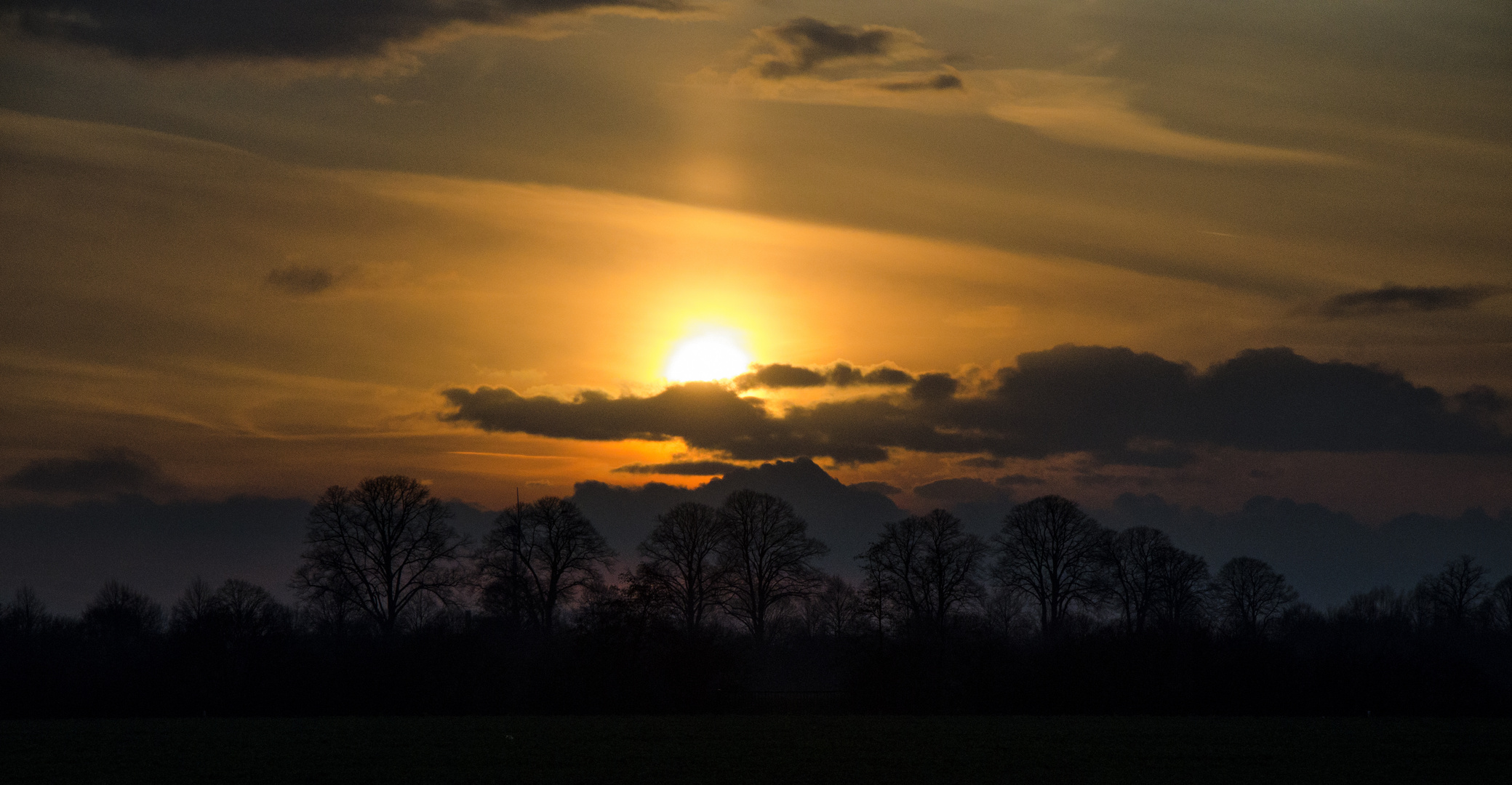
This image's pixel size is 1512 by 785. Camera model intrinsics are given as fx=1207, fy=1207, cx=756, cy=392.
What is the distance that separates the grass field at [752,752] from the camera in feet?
123

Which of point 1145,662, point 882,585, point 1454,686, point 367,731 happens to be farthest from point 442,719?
point 1454,686

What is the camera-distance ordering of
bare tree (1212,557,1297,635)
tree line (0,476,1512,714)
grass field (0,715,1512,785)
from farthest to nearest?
bare tree (1212,557,1297,635)
tree line (0,476,1512,714)
grass field (0,715,1512,785)

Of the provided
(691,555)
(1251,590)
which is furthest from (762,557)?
(1251,590)

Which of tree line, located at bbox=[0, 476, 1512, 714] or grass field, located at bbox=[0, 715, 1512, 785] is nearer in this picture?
grass field, located at bbox=[0, 715, 1512, 785]

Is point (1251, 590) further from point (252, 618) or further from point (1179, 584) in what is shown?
point (252, 618)

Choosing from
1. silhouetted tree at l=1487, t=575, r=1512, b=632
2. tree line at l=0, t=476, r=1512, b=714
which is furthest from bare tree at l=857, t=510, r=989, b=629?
silhouetted tree at l=1487, t=575, r=1512, b=632

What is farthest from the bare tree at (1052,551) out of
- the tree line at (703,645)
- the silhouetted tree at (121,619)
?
the silhouetted tree at (121,619)

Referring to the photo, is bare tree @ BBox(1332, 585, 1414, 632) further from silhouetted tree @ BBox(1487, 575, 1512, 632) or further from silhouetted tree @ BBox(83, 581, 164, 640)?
silhouetted tree @ BBox(83, 581, 164, 640)

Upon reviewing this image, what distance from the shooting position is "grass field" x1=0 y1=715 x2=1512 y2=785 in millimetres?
37594

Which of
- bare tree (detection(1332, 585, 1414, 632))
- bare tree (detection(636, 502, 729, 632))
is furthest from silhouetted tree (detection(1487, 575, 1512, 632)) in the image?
bare tree (detection(636, 502, 729, 632))

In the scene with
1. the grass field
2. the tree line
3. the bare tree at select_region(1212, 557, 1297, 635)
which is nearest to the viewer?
the grass field

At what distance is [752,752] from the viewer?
45.0 metres

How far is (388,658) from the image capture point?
76125 millimetres

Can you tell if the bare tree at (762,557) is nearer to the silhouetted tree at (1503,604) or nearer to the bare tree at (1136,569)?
the bare tree at (1136,569)
